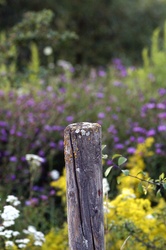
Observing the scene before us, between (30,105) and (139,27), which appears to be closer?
(30,105)

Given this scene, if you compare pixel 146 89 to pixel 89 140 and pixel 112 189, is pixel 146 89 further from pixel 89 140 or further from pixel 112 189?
pixel 89 140

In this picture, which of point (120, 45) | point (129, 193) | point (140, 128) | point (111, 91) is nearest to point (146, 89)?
point (111, 91)

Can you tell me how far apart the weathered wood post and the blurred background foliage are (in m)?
10.5

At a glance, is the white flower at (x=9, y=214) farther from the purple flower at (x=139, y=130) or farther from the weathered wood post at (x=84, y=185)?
the purple flower at (x=139, y=130)

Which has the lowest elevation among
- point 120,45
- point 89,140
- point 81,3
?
point 89,140

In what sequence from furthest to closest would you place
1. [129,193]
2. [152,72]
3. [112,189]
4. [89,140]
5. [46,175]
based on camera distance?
[152,72], [46,175], [112,189], [129,193], [89,140]

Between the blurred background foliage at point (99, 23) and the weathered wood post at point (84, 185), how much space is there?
34.5 feet

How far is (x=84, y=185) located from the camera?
254 centimetres

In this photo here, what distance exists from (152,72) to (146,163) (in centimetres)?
226

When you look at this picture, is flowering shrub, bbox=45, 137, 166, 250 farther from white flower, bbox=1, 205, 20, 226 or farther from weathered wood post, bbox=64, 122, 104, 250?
weathered wood post, bbox=64, 122, 104, 250

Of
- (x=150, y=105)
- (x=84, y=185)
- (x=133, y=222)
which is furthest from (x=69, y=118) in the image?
(x=84, y=185)

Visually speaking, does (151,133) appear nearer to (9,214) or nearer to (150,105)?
(150,105)

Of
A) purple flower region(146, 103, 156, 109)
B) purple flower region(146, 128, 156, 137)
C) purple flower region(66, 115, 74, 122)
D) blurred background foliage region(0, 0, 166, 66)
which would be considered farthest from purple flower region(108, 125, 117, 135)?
blurred background foliage region(0, 0, 166, 66)

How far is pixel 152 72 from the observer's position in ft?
24.0
